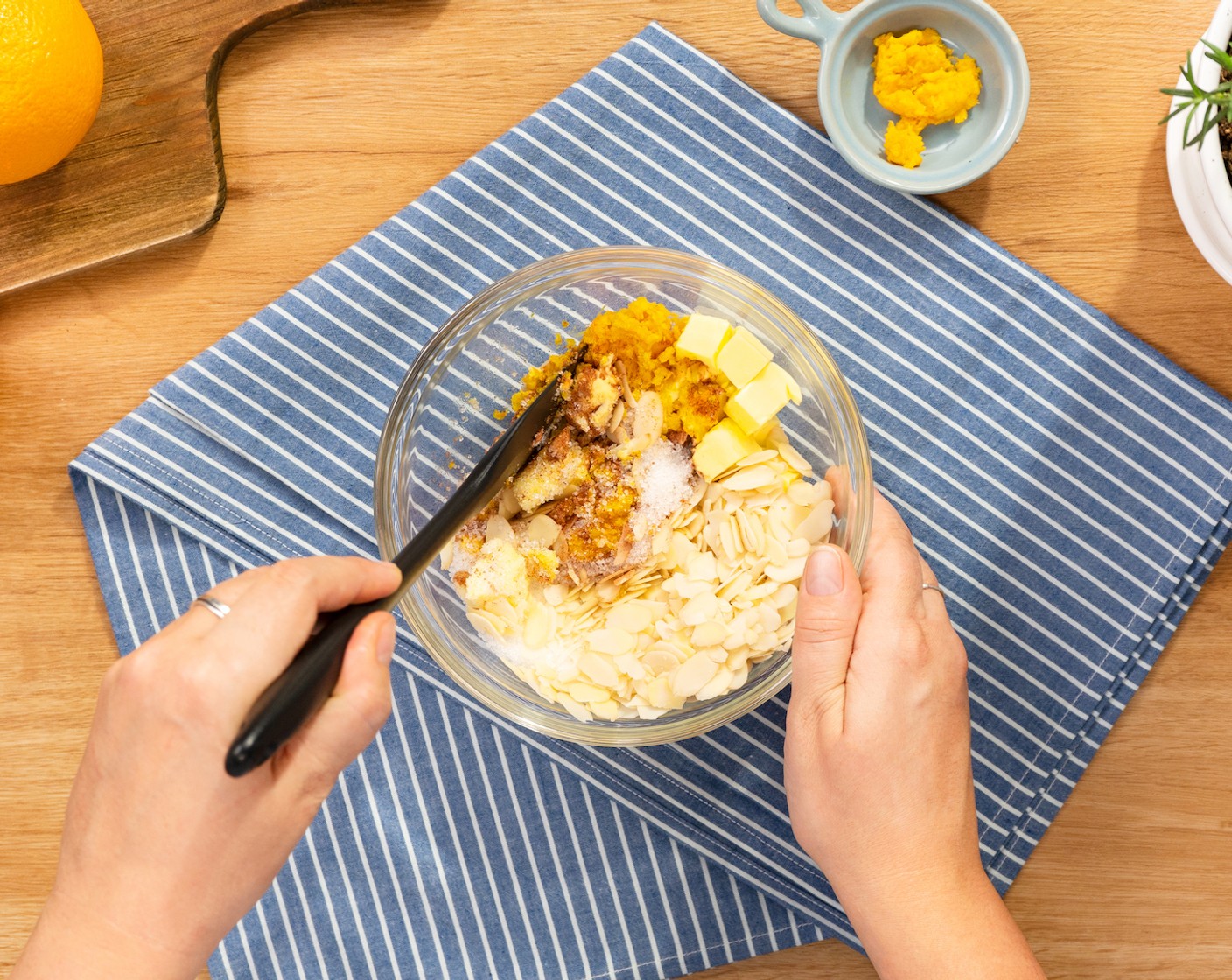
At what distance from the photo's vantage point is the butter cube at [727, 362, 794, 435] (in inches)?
33.4

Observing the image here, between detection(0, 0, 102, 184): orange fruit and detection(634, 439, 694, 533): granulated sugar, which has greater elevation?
detection(0, 0, 102, 184): orange fruit

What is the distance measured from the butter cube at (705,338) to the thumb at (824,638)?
0.67 feet

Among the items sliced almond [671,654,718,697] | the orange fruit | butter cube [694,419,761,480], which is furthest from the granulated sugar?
the orange fruit

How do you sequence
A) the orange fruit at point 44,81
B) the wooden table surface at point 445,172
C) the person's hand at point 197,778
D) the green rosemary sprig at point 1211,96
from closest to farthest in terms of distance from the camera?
the person's hand at point 197,778 → the green rosemary sprig at point 1211,96 → the orange fruit at point 44,81 → the wooden table surface at point 445,172

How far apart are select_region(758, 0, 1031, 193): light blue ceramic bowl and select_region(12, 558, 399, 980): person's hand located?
0.65m

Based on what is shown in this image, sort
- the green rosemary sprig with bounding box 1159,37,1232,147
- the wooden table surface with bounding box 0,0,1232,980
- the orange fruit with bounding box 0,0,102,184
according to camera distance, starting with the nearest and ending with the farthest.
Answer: the green rosemary sprig with bounding box 1159,37,1232,147
the orange fruit with bounding box 0,0,102,184
the wooden table surface with bounding box 0,0,1232,980

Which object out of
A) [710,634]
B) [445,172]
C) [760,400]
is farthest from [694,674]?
[445,172]

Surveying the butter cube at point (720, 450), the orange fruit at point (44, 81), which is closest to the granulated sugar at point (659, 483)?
the butter cube at point (720, 450)

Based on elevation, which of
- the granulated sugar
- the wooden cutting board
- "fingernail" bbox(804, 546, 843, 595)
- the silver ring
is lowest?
"fingernail" bbox(804, 546, 843, 595)

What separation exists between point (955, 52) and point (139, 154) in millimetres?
892

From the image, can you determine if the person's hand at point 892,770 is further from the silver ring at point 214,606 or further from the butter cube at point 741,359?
the silver ring at point 214,606

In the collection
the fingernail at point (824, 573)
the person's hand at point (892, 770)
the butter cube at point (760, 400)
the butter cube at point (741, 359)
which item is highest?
the butter cube at point (741, 359)

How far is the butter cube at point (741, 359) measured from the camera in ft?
2.81

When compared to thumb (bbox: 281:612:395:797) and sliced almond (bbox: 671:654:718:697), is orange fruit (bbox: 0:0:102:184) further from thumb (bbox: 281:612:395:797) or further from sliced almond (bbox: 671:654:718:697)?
sliced almond (bbox: 671:654:718:697)
